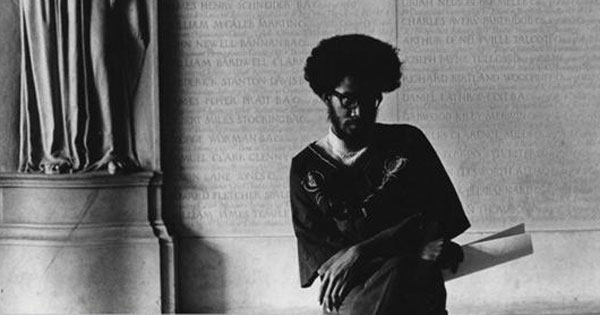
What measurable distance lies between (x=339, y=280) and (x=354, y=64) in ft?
2.32

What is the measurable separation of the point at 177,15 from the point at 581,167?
10.9 ft

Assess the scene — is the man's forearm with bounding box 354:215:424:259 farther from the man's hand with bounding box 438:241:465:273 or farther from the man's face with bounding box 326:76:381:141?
the man's face with bounding box 326:76:381:141

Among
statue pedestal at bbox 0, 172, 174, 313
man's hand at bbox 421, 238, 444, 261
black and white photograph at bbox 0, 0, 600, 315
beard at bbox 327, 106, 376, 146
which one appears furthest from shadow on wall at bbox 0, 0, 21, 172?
man's hand at bbox 421, 238, 444, 261

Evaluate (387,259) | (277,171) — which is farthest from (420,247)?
(277,171)

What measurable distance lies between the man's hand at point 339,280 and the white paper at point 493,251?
31 cm

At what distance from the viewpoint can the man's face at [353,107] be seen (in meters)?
3.10

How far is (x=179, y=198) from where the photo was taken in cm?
733

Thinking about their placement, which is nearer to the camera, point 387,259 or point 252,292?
point 387,259

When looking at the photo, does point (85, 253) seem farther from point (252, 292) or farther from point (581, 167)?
point (581, 167)

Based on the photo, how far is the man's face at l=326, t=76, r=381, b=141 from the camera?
310 cm

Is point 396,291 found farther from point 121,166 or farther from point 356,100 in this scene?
point 121,166

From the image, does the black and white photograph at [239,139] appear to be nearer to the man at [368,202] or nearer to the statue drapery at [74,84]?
the statue drapery at [74,84]

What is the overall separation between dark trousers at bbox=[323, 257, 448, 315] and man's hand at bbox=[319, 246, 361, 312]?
0.03 meters

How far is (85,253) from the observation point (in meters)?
7.00
